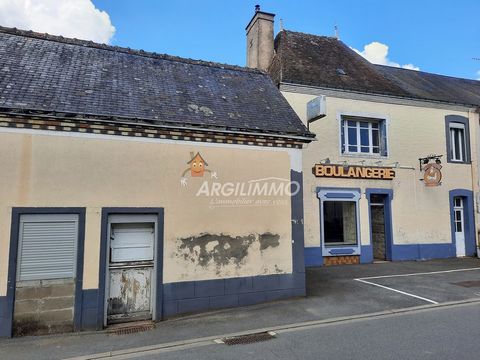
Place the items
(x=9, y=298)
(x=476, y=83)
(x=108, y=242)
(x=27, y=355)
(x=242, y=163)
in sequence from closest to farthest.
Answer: (x=27, y=355)
(x=9, y=298)
(x=108, y=242)
(x=242, y=163)
(x=476, y=83)

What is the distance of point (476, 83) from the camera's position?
20.4 m

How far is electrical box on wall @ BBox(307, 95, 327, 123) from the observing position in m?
10.7

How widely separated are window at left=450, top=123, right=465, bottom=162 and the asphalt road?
1050 cm

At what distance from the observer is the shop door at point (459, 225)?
15.1 m

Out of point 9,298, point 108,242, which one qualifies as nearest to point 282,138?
point 108,242

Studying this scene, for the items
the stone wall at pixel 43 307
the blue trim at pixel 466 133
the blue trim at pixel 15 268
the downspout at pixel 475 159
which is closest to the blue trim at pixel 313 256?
the blue trim at pixel 466 133

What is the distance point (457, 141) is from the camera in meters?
15.8

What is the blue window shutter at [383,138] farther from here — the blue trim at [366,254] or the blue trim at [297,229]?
the blue trim at [297,229]

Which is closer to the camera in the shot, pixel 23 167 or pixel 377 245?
pixel 23 167

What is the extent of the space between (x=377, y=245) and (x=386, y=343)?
370 inches

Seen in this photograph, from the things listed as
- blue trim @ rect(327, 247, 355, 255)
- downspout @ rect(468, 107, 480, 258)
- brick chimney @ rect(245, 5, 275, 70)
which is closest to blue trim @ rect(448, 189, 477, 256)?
downspout @ rect(468, 107, 480, 258)

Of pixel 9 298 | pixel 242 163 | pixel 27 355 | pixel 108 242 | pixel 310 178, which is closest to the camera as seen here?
pixel 27 355

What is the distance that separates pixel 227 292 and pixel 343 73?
10.8 meters

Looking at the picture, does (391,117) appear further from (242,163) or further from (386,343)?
(386,343)
